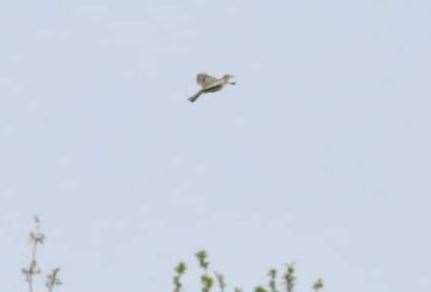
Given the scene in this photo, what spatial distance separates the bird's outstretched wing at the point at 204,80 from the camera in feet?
64.9

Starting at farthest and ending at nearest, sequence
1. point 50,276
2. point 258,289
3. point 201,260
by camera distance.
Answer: point 50,276 → point 201,260 → point 258,289

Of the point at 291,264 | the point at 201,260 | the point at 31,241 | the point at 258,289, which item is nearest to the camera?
the point at 258,289

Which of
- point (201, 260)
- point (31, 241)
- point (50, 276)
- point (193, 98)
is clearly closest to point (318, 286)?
point (201, 260)

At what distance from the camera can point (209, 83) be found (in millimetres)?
19875

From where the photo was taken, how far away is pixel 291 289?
753 inches

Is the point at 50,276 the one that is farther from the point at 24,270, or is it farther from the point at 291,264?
the point at 291,264

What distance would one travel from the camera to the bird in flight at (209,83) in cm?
1905

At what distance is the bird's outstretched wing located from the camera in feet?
64.9

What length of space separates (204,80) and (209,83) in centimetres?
13

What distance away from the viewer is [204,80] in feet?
65.5

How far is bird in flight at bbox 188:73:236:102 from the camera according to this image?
62.5 ft

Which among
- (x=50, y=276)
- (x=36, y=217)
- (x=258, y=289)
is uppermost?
(x=36, y=217)

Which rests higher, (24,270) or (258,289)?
(24,270)

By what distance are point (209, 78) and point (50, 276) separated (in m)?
5.15
